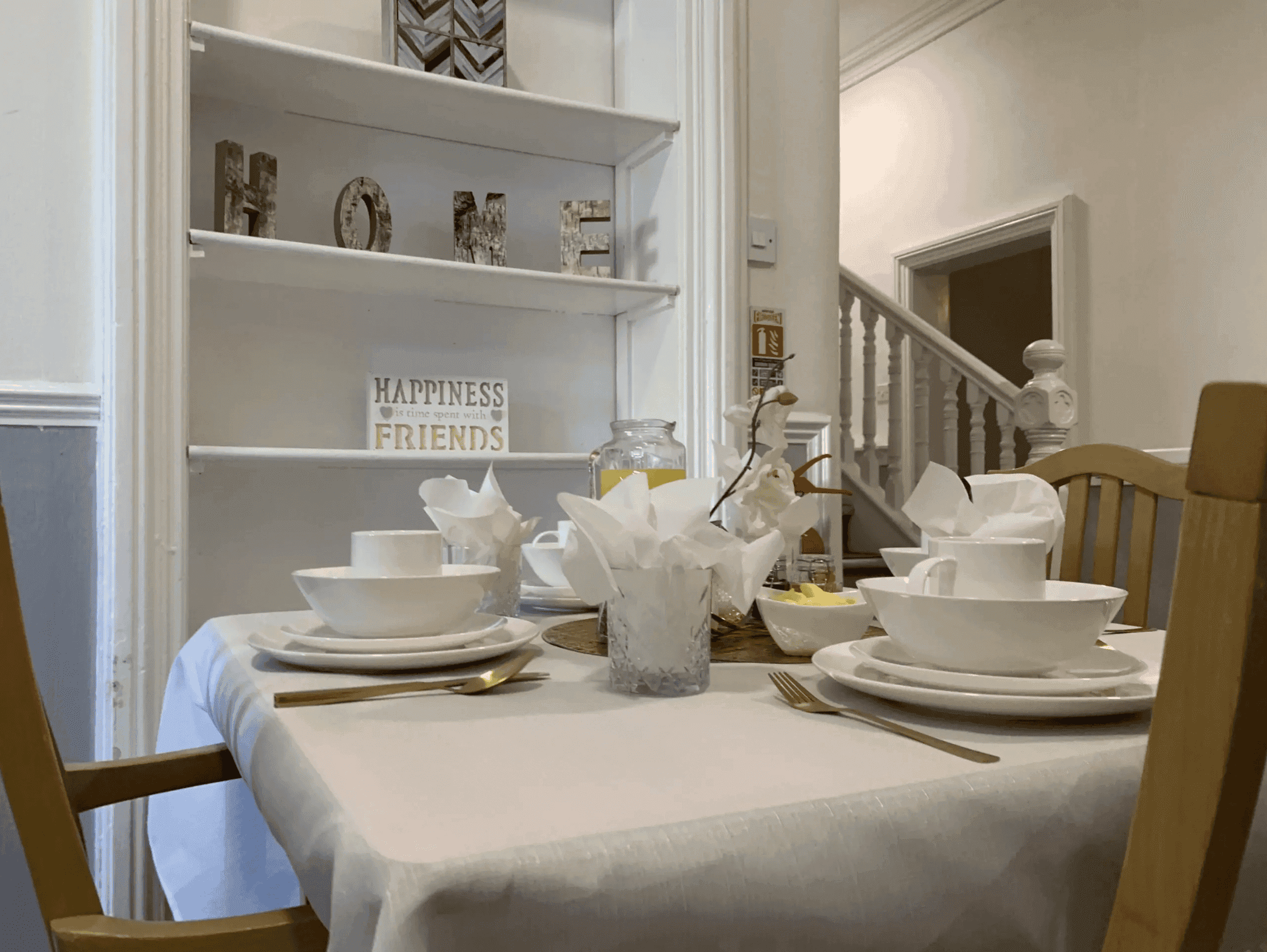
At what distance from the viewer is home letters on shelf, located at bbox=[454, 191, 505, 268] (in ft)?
7.17

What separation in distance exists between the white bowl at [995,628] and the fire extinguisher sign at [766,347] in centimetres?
176

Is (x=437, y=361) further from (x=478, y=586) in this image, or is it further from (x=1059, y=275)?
(x=1059, y=275)

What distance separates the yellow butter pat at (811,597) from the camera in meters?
0.90

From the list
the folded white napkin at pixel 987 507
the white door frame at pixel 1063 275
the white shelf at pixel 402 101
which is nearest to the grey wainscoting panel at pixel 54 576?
the white shelf at pixel 402 101

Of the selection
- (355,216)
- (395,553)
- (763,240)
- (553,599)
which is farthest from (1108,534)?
(355,216)

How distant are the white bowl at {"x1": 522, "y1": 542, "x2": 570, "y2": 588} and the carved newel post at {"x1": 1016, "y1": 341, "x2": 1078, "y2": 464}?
2562mm

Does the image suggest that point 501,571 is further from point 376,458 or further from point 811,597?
point 376,458

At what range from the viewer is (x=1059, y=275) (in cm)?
431

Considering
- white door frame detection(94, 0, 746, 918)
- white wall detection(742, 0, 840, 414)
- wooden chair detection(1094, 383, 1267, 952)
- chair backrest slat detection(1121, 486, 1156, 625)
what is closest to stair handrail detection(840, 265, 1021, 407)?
white wall detection(742, 0, 840, 414)

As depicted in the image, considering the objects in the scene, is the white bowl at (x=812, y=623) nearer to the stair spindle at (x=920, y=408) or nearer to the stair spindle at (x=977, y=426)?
the stair spindle at (x=920, y=408)

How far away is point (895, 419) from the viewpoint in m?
4.00

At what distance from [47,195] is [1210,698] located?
2.03m

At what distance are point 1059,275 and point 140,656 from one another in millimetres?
4112

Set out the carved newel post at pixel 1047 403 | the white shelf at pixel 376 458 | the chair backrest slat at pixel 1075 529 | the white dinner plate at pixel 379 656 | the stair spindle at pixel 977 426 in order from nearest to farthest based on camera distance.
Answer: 1. the white dinner plate at pixel 379 656
2. the chair backrest slat at pixel 1075 529
3. the white shelf at pixel 376 458
4. the carved newel post at pixel 1047 403
5. the stair spindle at pixel 977 426
